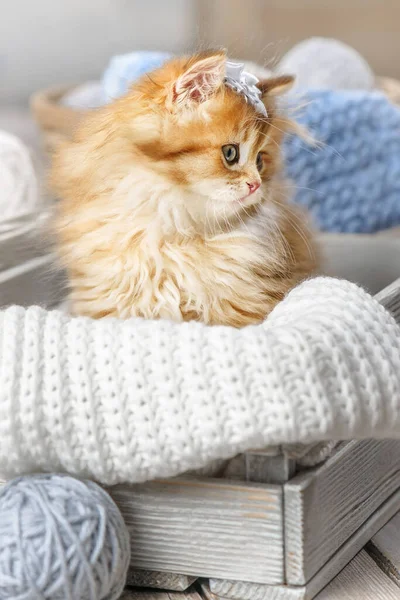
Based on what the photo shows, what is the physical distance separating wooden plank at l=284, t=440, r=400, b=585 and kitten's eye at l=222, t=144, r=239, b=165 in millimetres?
350

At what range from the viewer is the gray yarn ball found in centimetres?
82

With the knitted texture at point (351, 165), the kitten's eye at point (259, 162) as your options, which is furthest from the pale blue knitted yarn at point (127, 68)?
the kitten's eye at point (259, 162)

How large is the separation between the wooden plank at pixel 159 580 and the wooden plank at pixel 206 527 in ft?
0.04

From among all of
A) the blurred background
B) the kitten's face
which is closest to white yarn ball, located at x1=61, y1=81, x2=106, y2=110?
the blurred background

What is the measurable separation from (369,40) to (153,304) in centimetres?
255

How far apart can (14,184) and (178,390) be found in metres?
0.76

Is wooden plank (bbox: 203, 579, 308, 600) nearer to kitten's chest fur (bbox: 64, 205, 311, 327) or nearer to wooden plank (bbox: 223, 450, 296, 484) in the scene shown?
wooden plank (bbox: 223, 450, 296, 484)

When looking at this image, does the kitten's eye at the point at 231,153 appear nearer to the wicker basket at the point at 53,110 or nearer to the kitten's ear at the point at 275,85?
the kitten's ear at the point at 275,85

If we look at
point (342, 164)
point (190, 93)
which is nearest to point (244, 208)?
point (190, 93)

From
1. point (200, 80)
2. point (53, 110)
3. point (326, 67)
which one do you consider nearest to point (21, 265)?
point (200, 80)

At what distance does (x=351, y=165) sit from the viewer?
1.63 meters

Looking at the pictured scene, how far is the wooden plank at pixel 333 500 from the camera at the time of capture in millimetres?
891

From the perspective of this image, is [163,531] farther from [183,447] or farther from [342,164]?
[342,164]

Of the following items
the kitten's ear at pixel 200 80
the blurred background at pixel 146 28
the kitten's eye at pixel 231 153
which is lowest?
the blurred background at pixel 146 28
